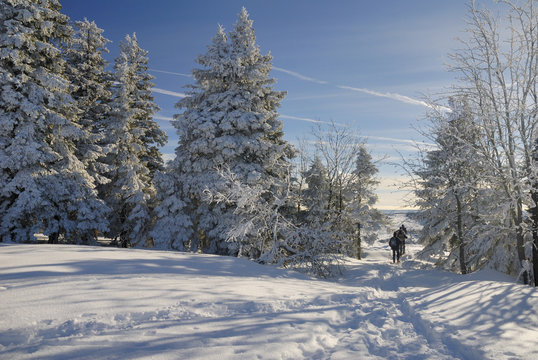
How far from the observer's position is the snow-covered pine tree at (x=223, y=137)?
14.9 m

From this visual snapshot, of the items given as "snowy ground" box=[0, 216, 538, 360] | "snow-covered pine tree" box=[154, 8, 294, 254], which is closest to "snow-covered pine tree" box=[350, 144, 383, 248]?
"snow-covered pine tree" box=[154, 8, 294, 254]

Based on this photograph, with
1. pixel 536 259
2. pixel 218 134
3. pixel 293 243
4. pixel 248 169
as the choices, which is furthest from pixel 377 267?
pixel 218 134

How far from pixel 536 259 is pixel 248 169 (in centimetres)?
1188

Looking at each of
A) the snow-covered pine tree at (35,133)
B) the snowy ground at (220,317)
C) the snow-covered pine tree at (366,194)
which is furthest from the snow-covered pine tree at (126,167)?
the snow-covered pine tree at (366,194)

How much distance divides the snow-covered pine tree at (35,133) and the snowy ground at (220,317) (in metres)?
7.37

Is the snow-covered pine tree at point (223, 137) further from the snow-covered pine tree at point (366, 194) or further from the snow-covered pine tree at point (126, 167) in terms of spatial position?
the snow-covered pine tree at point (366, 194)

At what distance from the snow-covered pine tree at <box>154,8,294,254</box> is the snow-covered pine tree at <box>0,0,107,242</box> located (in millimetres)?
4994

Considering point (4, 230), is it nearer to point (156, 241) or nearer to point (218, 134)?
point (156, 241)

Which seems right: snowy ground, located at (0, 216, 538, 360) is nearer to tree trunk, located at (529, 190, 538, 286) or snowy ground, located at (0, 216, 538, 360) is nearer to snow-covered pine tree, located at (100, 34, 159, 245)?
tree trunk, located at (529, 190, 538, 286)

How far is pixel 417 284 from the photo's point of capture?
10.7 m

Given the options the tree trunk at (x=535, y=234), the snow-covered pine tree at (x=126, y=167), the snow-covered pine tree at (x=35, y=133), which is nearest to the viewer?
the tree trunk at (x=535, y=234)

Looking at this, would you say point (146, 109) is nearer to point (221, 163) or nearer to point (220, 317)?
point (221, 163)

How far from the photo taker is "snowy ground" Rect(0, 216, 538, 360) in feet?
11.5

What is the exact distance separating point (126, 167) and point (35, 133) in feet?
17.3
